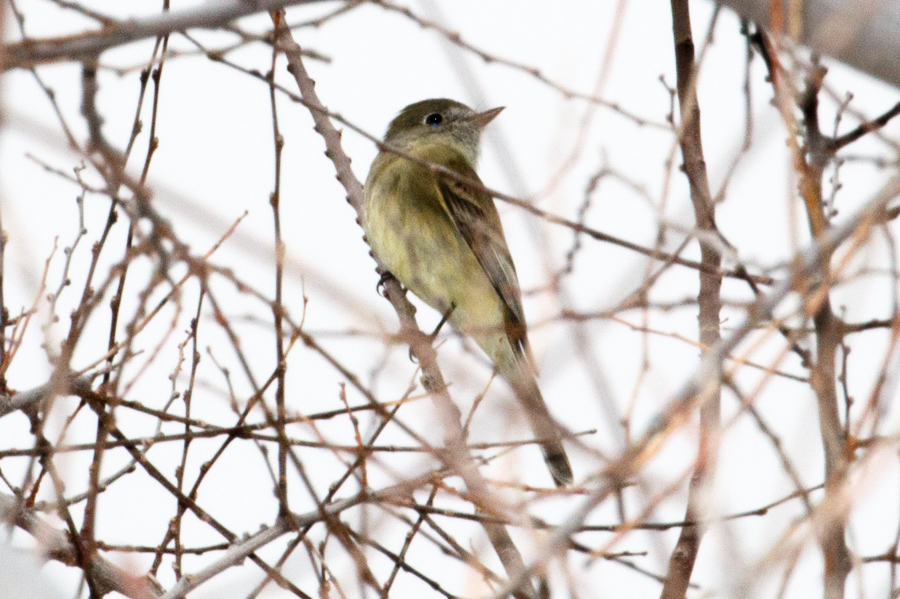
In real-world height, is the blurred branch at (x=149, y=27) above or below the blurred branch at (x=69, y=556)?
above

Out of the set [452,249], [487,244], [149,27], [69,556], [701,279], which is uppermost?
[452,249]

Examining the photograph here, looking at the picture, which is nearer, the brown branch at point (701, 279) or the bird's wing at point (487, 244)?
the brown branch at point (701, 279)

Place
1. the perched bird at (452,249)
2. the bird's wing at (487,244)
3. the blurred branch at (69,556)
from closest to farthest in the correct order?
the blurred branch at (69,556) → the perched bird at (452,249) → the bird's wing at (487,244)

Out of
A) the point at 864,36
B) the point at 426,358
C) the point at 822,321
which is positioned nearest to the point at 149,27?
the point at 426,358

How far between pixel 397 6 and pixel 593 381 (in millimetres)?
1580

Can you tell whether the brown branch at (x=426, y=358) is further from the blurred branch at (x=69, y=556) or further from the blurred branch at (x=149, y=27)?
the blurred branch at (x=69, y=556)

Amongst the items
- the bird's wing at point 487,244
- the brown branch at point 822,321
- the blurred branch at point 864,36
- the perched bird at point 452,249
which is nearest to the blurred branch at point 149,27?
the blurred branch at point 864,36

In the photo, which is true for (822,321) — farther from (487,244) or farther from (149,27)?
(487,244)

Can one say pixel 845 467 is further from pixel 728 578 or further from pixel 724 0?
pixel 724 0

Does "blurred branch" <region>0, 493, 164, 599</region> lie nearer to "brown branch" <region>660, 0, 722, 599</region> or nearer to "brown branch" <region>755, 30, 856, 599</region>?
"brown branch" <region>660, 0, 722, 599</region>

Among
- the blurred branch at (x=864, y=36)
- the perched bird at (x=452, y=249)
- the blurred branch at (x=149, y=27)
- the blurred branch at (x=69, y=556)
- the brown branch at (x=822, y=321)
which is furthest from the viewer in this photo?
the perched bird at (x=452, y=249)

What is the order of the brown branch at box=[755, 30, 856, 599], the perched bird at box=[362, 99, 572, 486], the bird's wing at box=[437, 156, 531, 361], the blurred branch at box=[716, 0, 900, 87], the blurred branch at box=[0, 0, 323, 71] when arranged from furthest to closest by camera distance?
1. the bird's wing at box=[437, 156, 531, 361]
2. the perched bird at box=[362, 99, 572, 486]
3. the brown branch at box=[755, 30, 856, 599]
4. the blurred branch at box=[0, 0, 323, 71]
5. the blurred branch at box=[716, 0, 900, 87]

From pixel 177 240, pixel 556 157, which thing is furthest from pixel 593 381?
pixel 556 157

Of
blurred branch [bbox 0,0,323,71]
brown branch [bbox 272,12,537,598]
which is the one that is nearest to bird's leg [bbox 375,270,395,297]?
brown branch [bbox 272,12,537,598]
